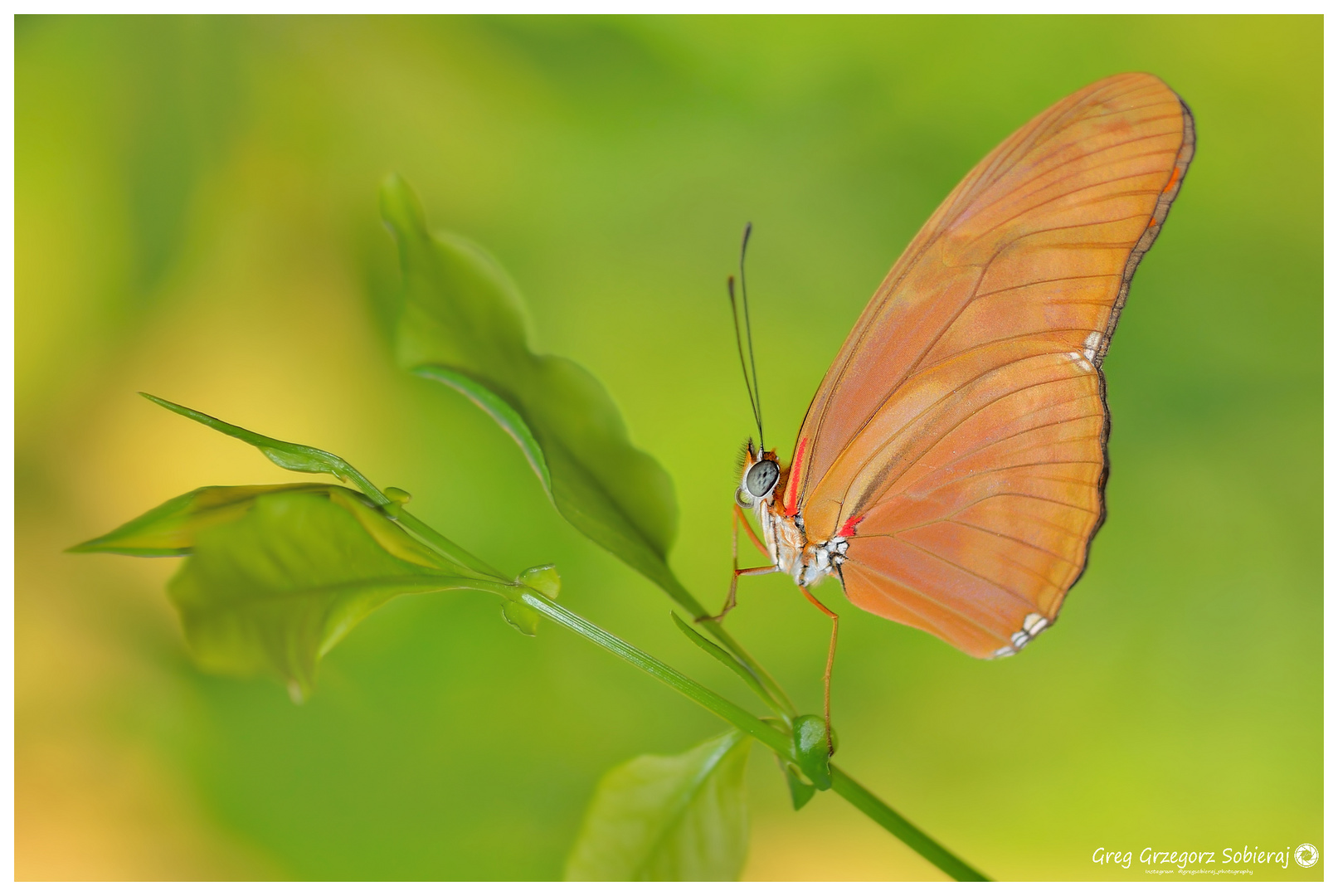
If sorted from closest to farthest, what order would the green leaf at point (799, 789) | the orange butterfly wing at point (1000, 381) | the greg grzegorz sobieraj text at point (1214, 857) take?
the green leaf at point (799, 789), the orange butterfly wing at point (1000, 381), the greg grzegorz sobieraj text at point (1214, 857)

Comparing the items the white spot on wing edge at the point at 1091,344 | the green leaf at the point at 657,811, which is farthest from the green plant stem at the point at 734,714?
the white spot on wing edge at the point at 1091,344

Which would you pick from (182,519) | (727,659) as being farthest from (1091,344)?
(182,519)

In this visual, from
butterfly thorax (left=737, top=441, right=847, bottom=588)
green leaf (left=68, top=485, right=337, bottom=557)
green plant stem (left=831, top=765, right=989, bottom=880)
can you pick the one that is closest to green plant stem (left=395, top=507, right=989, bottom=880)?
green plant stem (left=831, top=765, right=989, bottom=880)

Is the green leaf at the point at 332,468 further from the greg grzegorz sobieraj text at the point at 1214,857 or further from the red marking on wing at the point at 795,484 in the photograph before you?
the greg grzegorz sobieraj text at the point at 1214,857

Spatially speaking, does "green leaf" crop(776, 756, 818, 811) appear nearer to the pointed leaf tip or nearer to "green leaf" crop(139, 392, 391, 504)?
"green leaf" crop(139, 392, 391, 504)

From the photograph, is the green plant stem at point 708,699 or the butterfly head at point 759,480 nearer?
the green plant stem at point 708,699

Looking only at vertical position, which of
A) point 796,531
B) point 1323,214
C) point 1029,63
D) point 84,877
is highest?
point 1029,63

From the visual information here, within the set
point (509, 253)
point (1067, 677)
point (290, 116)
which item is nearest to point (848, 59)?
point (509, 253)
